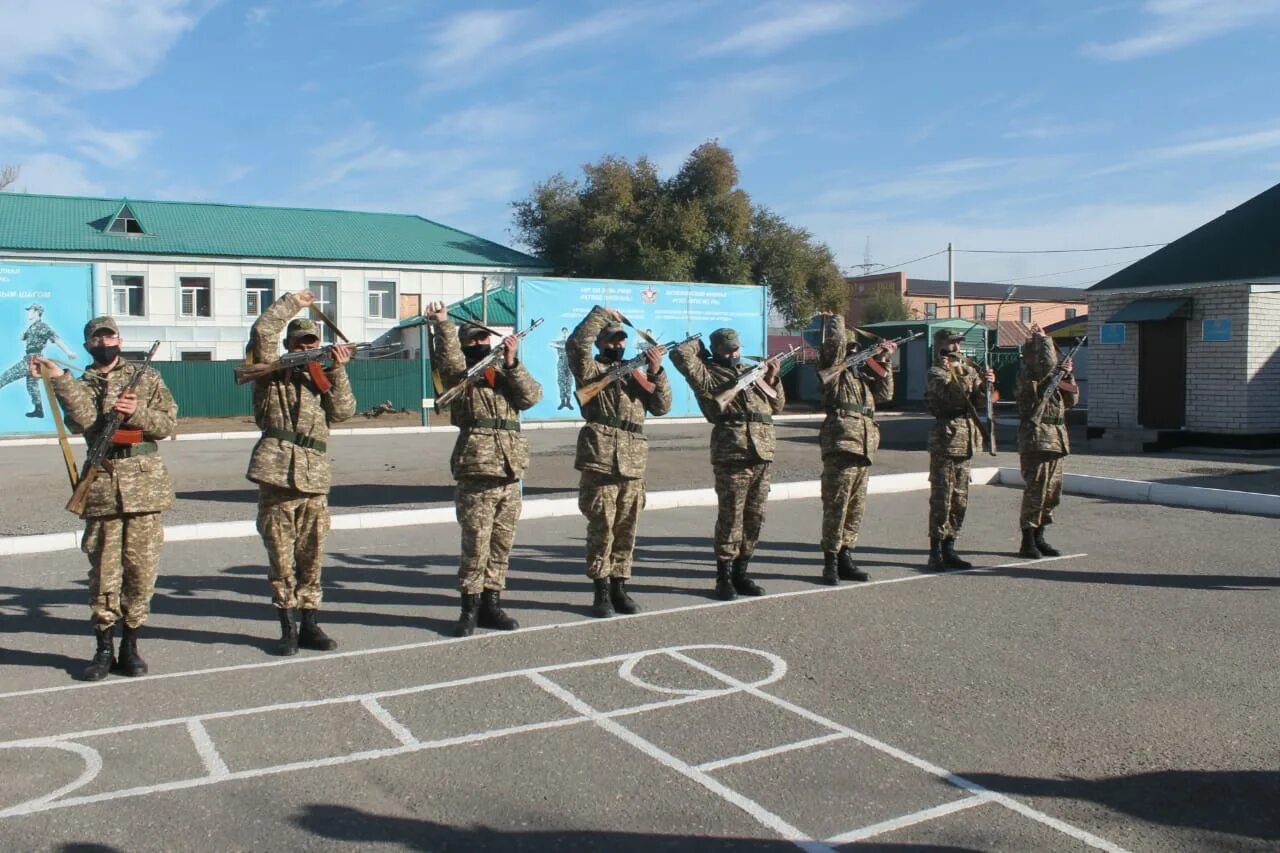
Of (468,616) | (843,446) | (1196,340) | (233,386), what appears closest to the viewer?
(468,616)

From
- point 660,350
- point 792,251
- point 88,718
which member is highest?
point 792,251

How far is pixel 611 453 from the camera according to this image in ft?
23.6

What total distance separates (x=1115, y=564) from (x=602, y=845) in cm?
675

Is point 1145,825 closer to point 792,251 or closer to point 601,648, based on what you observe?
point 601,648

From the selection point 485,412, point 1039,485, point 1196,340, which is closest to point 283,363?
point 485,412

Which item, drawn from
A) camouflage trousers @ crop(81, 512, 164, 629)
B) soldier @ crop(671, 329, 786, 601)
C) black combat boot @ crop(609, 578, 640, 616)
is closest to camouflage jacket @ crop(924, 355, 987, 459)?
soldier @ crop(671, 329, 786, 601)

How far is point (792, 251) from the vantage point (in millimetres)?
45219

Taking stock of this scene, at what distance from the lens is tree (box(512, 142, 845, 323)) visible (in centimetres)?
4328

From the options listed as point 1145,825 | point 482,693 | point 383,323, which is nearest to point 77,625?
point 482,693

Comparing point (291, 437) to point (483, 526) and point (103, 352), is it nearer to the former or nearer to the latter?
point (103, 352)

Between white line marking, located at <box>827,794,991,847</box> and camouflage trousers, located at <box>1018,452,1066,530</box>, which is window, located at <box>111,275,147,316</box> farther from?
white line marking, located at <box>827,794,991,847</box>

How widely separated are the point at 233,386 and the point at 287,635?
90.9 feet

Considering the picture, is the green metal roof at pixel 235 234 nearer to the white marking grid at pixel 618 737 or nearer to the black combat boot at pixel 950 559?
the black combat boot at pixel 950 559

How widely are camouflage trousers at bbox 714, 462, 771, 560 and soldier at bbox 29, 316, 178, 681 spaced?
380 cm
